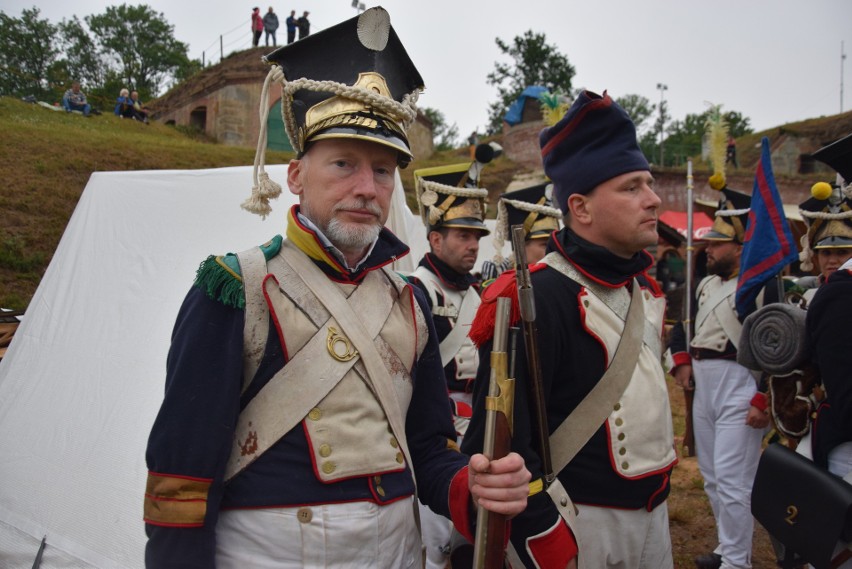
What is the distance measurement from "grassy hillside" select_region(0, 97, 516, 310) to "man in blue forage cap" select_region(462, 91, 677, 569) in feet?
24.6

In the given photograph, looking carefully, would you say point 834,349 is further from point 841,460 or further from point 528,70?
point 528,70

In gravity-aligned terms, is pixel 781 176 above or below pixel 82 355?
above

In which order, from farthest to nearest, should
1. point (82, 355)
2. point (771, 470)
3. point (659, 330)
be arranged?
point (82, 355)
point (771, 470)
point (659, 330)

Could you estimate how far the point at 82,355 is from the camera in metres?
4.14

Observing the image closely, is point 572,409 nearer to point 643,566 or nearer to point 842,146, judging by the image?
point 643,566

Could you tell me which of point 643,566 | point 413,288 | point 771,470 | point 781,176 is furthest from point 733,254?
point 781,176

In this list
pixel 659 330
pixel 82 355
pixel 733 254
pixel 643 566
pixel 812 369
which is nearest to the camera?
pixel 643 566

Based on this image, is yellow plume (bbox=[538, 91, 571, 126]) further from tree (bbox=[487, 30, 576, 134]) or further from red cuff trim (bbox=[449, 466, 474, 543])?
tree (bbox=[487, 30, 576, 134])

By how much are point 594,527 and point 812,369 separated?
5.26ft

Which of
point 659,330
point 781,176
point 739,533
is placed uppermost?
point 781,176

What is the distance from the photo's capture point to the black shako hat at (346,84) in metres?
1.75

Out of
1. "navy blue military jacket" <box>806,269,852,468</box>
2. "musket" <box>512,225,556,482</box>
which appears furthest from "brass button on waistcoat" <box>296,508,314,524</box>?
"navy blue military jacket" <box>806,269,852,468</box>

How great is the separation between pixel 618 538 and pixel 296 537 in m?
1.17

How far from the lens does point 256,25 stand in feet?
103
